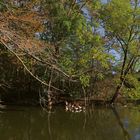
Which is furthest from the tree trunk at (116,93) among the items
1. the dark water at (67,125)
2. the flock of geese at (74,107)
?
the dark water at (67,125)

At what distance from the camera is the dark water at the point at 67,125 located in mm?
13000

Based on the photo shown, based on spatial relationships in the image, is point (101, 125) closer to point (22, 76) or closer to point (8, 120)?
point (8, 120)

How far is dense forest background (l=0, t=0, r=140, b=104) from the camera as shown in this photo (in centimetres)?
2072

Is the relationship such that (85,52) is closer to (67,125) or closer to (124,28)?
(124,28)

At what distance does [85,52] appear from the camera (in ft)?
73.5

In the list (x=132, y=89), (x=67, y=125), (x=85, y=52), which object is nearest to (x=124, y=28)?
(x=85, y=52)

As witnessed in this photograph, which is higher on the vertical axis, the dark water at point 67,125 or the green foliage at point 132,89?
the green foliage at point 132,89

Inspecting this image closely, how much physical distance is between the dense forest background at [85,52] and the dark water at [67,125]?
1993 millimetres

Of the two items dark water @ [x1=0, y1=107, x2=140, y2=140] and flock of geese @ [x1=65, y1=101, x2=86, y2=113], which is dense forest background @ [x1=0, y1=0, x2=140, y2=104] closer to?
flock of geese @ [x1=65, y1=101, x2=86, y2=113]

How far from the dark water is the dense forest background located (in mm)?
1993

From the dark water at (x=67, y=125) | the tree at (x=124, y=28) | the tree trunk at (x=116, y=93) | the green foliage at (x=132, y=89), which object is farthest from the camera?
the tree trunk at (x=116, y=93)

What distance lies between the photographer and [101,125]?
15.5m

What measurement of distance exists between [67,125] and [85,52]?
7.72m

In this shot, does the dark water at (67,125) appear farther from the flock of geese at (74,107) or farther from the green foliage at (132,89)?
the green foliage at (132,89)
